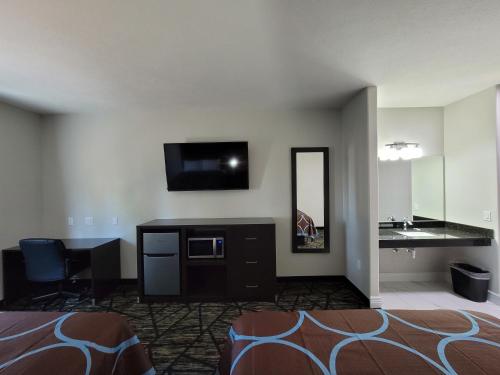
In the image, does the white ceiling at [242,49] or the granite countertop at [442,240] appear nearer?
the white ceiling at [242,49]

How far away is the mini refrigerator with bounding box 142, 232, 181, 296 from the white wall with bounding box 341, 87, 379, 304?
2.22m

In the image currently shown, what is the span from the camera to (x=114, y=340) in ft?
4.43

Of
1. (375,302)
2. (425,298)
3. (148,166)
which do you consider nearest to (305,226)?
(375,302)

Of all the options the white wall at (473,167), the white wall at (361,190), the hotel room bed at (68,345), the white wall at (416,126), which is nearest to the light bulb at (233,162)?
the white wall at (361,190)

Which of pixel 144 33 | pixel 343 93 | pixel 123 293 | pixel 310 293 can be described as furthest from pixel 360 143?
pixel 123 293

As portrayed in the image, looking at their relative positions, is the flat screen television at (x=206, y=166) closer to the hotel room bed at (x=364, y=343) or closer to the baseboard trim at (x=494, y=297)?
the hotel room bed at (x=364, y=343)

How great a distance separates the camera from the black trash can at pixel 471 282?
114 inches

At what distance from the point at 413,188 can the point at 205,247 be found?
9.88ft

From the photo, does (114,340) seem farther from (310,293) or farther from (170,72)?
(310,293)

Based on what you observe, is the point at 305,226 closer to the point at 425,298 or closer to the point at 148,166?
the point at 425,298

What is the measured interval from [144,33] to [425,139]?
371 cm

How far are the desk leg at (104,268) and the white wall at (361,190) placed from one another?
3.20m

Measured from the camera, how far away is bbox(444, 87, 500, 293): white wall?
2863 mm

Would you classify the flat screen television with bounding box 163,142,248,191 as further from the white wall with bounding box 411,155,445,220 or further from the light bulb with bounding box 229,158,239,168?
the white wall with bounding box 411,155,445,220
